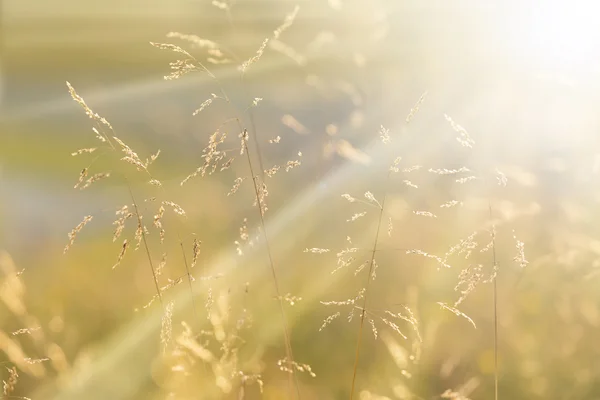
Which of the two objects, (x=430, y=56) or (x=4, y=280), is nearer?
(x=4, y=280)

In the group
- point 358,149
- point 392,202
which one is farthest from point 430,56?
point 392,202

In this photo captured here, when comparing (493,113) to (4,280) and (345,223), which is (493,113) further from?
(4,280)

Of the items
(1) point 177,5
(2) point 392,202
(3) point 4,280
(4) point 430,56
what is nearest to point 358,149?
(2) point 392,202

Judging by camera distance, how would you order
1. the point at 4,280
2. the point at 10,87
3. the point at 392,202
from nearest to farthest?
the point at 4,280, the point at 392,202, the point at 10,87

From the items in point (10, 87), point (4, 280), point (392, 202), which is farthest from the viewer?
point (10, 87)

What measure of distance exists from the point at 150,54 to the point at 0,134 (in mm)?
686

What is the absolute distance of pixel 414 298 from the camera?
1790mm

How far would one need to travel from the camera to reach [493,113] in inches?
72.2

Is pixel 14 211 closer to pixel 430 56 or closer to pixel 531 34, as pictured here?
pixel 430 56

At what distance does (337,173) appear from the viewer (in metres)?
1.82

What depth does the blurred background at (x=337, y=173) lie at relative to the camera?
1730mm

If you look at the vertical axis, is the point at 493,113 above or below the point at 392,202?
above

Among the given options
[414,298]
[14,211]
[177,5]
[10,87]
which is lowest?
[414,298]

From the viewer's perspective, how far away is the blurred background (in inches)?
68.1
